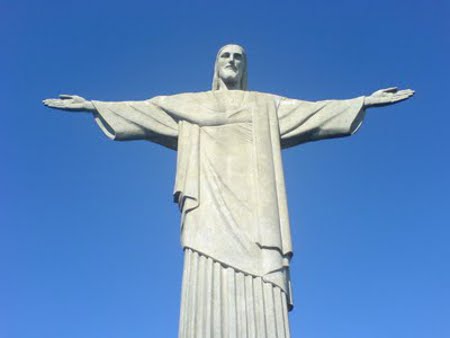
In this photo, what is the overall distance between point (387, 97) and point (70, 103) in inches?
219

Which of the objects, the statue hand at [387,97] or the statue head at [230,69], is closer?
the statue hand at [387,97]

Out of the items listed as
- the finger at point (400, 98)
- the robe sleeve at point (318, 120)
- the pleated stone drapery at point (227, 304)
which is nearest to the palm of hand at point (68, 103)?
the robe sleeve at point (318, 120)

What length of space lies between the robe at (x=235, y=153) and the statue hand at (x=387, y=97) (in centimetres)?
17

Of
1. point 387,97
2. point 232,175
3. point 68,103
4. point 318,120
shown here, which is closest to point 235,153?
point 232,175

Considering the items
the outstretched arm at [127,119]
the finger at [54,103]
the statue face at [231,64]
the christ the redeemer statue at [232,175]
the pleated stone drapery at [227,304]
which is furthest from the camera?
the statue face at [231,64]

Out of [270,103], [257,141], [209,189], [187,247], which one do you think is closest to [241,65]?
[270,103]

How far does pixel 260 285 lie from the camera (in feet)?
27.5

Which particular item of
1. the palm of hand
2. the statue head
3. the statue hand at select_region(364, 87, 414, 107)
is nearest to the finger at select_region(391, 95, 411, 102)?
the statue hand at select_region(364, 87, 414, 107)

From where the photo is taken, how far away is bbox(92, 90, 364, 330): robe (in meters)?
8.70

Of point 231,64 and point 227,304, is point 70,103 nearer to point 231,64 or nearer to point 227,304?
point 231,64

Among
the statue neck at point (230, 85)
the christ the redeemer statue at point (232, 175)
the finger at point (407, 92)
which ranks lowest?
the christ the redeemer statue at point (232, 175)

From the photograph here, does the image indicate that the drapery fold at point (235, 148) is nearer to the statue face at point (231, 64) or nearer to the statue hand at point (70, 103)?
the statue hand at point (70, 103)

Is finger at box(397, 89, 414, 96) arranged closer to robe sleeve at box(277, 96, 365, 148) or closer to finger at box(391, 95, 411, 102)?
finger at box(391, 95, 411, 102)

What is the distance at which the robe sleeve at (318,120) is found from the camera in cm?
1053
